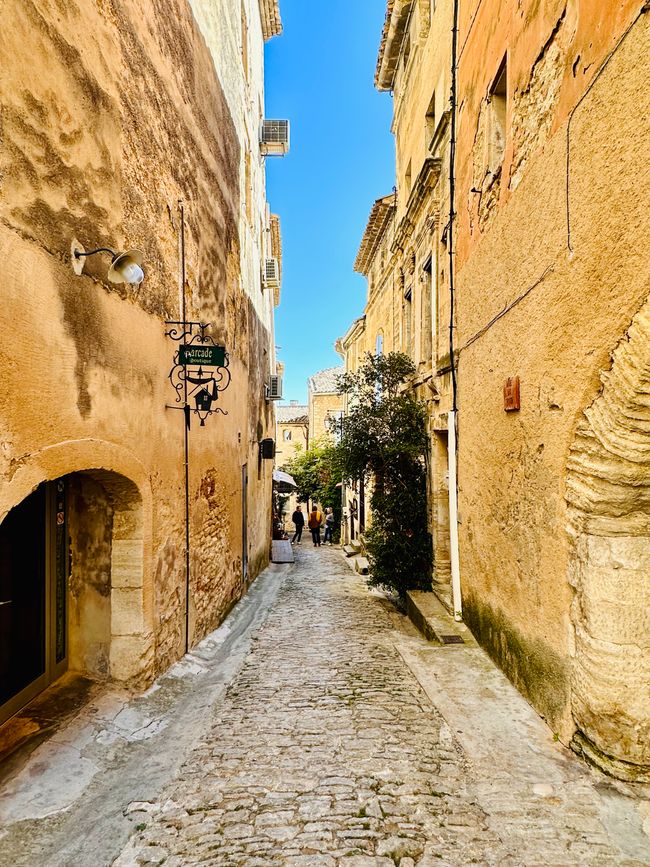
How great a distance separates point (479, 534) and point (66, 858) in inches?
181

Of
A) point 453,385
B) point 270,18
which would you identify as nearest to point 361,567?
point 453,385

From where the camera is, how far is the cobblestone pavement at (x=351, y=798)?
8.86ft

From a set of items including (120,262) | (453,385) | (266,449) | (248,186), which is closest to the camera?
(120,262)

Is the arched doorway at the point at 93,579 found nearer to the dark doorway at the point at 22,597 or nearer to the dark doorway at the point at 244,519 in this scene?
the dark doorway at the point at 22,597

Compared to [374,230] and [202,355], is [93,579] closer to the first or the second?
Answer: [202,355]

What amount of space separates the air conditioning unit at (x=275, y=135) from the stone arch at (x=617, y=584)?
13.8 m

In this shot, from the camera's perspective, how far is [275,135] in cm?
1438

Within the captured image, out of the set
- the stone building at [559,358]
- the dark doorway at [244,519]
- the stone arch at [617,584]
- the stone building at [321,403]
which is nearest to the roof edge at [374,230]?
the stone building at [559,358]

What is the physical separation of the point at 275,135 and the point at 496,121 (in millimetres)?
10347

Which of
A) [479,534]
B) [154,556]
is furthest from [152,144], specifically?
[479,534]

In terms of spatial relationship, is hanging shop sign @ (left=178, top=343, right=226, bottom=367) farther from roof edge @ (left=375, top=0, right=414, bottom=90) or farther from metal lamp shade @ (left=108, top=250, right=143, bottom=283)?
roof edge @ (left=375, top=0, right=414, bottom=90)

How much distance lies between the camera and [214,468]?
7.22 m

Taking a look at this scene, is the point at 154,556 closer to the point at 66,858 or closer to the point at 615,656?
the point at 66,858

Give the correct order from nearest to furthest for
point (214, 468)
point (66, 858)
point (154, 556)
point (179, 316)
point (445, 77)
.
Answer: point (66, 858) → point (154, 556) → point (179, 316) → point (214, 468) → point (445, 77)
